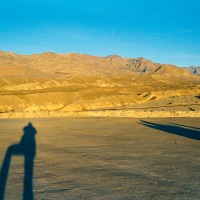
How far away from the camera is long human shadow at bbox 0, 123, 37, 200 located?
8.06 metres

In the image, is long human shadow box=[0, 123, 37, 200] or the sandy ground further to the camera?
long human shadow box=[0, 123, 37, 200]

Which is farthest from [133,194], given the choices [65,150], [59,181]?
[65,150]

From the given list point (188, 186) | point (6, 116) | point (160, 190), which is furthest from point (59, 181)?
point (6, 116)

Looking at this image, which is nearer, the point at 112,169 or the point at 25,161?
the point at 112,169

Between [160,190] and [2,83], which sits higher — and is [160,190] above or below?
below

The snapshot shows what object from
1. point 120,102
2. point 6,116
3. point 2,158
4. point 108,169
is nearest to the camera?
point 108,169

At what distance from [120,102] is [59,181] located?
173 ft

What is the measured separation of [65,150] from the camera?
44.4ft

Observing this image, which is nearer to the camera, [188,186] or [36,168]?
[188,186]

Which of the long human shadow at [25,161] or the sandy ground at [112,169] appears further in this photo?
the long human shadow at [25,161]

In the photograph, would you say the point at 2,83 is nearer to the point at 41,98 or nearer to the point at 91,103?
the point at 41,98

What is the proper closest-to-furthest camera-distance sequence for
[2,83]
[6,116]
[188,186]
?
[188,186] → [6,116] → [2,83]

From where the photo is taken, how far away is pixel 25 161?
37.2 ft

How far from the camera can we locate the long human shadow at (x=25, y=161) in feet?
26.4
